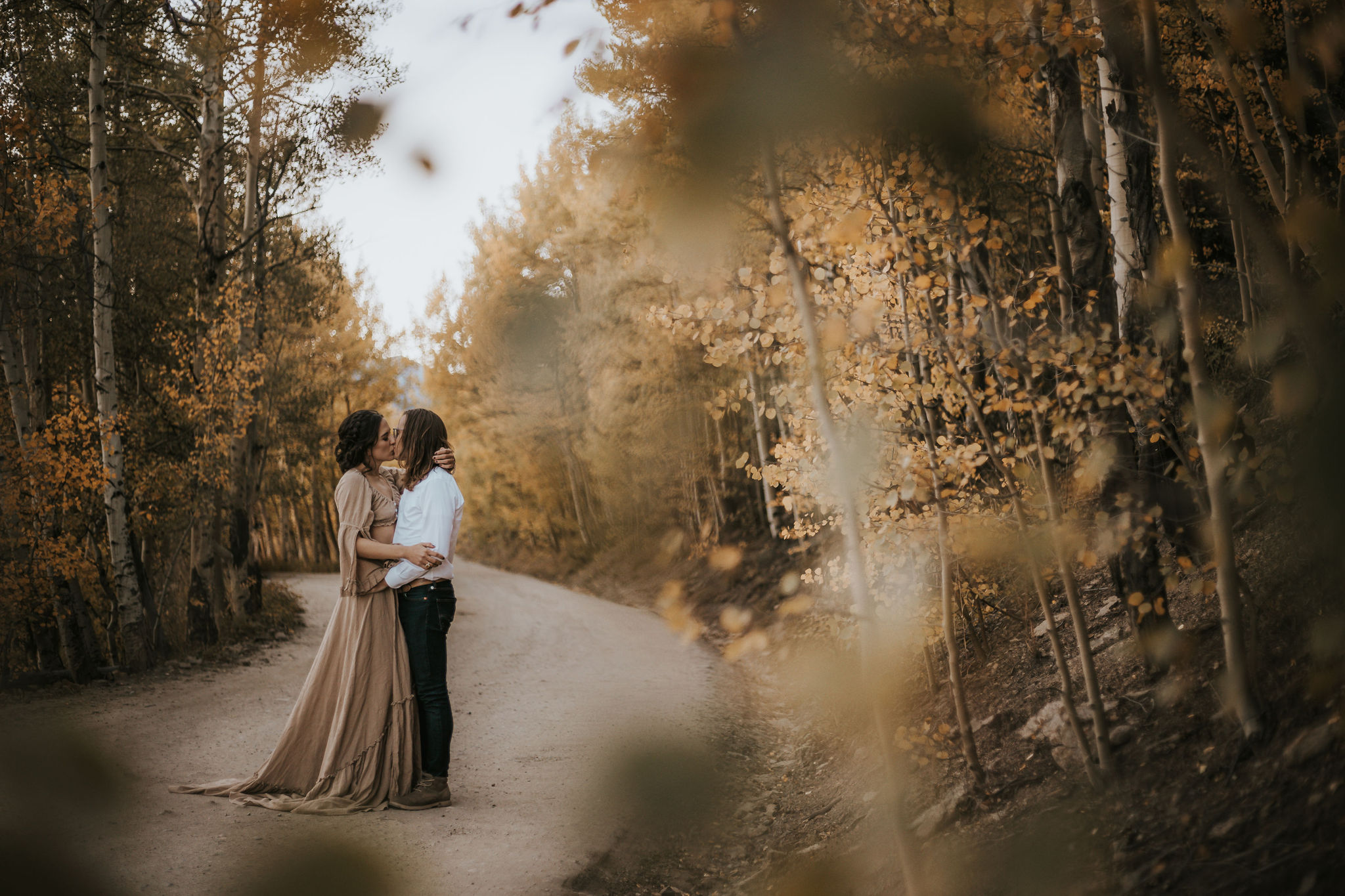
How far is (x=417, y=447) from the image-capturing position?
4.11 m

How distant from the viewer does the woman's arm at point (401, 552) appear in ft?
12.8

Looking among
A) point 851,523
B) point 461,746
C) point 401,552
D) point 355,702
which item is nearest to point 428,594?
point 401,552

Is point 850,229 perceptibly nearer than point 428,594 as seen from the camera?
Yes

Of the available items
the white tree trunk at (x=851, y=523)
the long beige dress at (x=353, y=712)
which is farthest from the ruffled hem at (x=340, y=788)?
the white tree trunk at (x=851, y=523)

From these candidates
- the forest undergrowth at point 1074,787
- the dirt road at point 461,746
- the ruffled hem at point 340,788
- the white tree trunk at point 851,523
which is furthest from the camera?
the ruffled hem at point 340,788

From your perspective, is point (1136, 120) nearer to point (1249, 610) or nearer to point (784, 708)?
point (1249, 610)

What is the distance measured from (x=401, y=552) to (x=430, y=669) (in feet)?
1.97

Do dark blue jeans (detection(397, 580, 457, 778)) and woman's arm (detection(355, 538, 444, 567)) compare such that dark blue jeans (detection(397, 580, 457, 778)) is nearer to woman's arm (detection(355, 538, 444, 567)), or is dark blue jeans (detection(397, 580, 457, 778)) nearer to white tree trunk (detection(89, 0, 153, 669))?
woman's arm (detection(355, 538, 444, 567))

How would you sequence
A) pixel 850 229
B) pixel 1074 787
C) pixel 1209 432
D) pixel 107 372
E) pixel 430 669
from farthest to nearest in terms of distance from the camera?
pixel 107 372 < pixel 430 669 < pixel 1074 787 < pixel 850 229 < pixel 1209 432

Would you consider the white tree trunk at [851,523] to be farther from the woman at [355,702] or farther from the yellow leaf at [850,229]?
the woman at [355,702]

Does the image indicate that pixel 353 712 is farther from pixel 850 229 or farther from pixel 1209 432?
pixel 1209 432

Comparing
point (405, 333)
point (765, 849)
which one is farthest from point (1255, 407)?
point (405, 333)

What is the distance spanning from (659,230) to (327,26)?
1040 millimetres

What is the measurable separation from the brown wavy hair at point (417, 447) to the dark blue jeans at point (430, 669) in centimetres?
55
